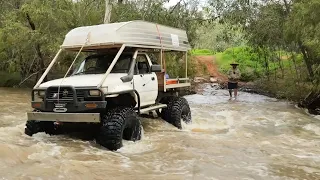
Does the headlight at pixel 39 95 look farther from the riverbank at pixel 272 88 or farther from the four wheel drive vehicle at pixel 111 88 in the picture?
the riverbank at pixel 272 88

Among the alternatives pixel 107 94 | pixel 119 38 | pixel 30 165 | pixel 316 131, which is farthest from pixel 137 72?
pixel 316 131

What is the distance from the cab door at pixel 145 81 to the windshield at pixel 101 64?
12.0 inches

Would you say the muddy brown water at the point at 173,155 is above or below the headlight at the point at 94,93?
below

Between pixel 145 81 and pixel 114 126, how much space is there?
1.98 m

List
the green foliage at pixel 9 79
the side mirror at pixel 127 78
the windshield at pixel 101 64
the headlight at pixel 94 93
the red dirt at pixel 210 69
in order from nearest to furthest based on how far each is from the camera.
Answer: the headlight at pixel 94 93 → the side mirror at pixel 127 78 → the windshield at pixel 101 64 → the green foliage at pixel 9 79 → the red dirt at pixel 210 69

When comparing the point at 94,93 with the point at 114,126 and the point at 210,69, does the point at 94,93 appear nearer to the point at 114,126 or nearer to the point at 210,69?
the point at 114,126

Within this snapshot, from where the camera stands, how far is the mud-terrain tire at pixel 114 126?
23.5ft

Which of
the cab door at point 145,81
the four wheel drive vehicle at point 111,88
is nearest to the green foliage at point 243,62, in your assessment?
the four wheel drive vehicle at point 111,88

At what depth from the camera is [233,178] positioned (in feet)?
19.5

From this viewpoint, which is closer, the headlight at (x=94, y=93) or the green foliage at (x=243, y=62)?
the headlight at (x=94, y=93)

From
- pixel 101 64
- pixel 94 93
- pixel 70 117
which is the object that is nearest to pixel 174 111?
pixel 101 64

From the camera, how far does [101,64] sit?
8.84 meters

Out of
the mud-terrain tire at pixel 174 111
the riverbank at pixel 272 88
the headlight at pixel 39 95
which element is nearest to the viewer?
the headlight at pixel 39 95

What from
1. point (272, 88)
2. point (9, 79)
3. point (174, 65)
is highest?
point (174, 65)
